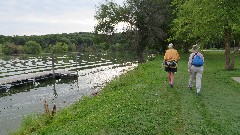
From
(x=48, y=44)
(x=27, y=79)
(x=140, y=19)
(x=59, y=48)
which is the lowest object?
(x=27, y=79)

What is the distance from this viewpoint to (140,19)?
56125 millimetres

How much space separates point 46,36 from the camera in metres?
185

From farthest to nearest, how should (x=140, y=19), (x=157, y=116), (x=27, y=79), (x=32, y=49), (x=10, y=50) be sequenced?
1. (x=32, y=49)
2. (x=10, y=50)
3. (x=140, y=19)
4. (x=27, y=79)
5. (x=157, y=116)

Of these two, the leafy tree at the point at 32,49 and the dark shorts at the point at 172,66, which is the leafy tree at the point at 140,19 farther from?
the leafy tree at the point at 32,49

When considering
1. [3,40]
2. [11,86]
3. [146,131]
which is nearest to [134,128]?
[146,131]

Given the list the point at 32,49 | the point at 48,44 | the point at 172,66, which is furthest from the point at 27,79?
the point at 48,44

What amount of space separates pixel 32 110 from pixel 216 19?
1761cm

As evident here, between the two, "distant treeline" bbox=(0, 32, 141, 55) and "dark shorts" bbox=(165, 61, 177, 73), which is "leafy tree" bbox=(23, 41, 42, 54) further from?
"dark shorts" bbox=(165, 61, 177, 73)

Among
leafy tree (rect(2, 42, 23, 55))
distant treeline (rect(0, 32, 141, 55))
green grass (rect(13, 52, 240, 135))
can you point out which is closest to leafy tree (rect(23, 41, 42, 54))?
distant treeline (rect(0, 32, 141, 55))

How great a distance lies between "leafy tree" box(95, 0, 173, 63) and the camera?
182 ft

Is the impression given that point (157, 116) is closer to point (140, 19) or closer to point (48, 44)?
point (140, 19)

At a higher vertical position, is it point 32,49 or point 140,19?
point 140,19

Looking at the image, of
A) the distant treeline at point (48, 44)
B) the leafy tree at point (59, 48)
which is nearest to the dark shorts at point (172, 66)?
the distant treeline at point (48, 44)

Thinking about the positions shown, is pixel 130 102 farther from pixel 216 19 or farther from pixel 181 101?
pixel 216 19
